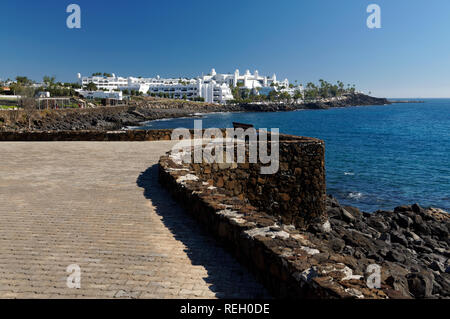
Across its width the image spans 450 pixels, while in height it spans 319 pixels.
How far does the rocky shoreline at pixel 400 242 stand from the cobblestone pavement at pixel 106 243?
334 cm

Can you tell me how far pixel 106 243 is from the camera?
5.77m

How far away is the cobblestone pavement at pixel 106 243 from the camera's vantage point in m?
4.46

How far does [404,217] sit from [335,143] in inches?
1434

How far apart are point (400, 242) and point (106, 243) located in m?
11.2

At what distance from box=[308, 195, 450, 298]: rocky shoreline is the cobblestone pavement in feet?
11.0

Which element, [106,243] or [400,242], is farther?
[400,242]

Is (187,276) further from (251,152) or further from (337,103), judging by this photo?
(337,103)

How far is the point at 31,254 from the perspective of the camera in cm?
537

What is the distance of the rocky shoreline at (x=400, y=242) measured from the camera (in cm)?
915

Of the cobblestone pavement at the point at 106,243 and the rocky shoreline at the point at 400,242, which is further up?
the cobblestone pavement at the point at 106,243

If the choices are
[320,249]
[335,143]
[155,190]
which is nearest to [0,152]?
[155,190]

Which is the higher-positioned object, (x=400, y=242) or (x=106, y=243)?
(x=106, y=243)

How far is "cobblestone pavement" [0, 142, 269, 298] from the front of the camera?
4.46 m

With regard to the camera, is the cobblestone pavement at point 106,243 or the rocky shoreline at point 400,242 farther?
the rocky shoreline at point 400,242
